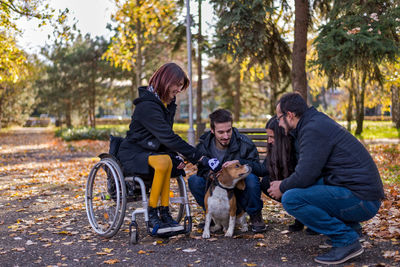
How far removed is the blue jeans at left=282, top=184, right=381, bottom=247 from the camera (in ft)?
11.0

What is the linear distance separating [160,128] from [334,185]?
5.73ft

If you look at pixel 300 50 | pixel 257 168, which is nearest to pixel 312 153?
pixel 257 168

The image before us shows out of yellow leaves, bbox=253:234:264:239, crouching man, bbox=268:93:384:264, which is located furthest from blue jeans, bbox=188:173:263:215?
crouching man, bbox=268:93:384:264

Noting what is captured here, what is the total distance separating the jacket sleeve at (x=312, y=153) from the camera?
10.9 feet

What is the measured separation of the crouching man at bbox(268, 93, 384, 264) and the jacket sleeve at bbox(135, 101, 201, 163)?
1173 mm

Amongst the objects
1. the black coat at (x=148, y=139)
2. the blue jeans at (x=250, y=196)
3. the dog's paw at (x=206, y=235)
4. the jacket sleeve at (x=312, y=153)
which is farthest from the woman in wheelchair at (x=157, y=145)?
the jacket sleeve at (x=312, y=153)

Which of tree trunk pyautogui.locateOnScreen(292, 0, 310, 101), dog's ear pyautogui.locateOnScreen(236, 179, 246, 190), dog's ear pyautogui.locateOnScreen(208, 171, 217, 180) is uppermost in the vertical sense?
tree trunk pyautogui.locateOnScreen(292, 0, 310, 101)

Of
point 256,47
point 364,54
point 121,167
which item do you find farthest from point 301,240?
point 256,47

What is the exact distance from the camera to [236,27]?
1030cm

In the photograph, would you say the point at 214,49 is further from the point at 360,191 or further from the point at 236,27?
the point at 360,191

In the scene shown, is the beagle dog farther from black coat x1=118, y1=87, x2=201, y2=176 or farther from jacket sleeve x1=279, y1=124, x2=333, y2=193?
jacket sleeve x1=279, y1=124, x2=333, y2=193

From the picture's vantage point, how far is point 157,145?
4203 mm

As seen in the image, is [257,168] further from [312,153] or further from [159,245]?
[159,245]

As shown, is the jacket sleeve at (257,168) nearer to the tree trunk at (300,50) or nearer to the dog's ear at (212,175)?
the dog's ear at (212,175)
